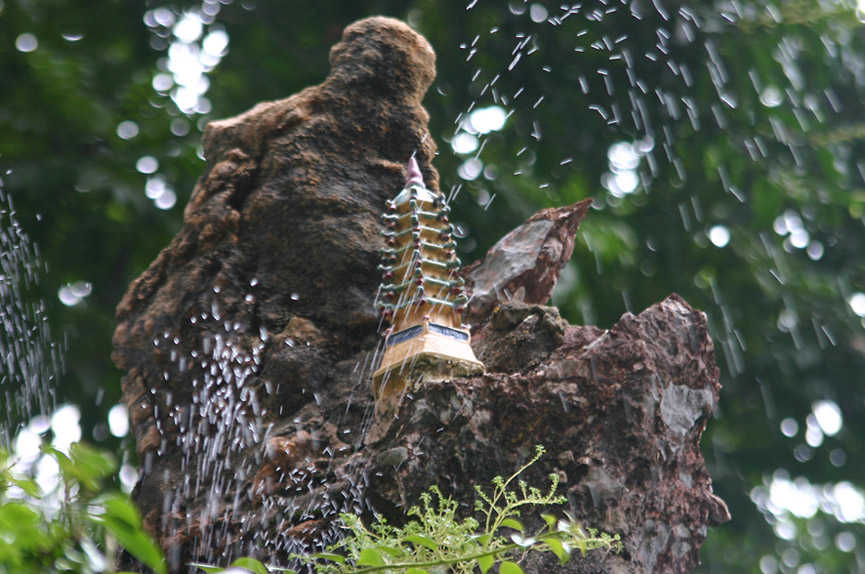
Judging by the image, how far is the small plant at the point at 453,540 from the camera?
4.18 ft

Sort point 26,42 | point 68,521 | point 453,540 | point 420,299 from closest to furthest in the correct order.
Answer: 1. point 68,521
2. point 453,540
3. point 420,299
4. point 26,42

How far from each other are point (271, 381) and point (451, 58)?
10.1 feet

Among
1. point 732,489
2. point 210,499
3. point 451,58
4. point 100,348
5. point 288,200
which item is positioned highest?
point 288,200

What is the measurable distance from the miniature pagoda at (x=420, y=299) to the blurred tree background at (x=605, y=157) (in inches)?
85.1

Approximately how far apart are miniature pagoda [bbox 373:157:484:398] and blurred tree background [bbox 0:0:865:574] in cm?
216

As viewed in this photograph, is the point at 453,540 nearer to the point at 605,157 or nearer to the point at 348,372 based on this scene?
the point at 348,372

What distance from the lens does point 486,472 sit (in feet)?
6.35

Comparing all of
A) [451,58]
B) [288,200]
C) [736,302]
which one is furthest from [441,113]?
[288,200]

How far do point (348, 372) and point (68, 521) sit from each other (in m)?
1.64

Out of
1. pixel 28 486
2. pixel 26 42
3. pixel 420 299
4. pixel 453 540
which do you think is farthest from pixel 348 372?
pixel 26 42

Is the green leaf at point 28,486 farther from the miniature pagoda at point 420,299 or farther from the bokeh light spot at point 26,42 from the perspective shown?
the bokeh light spot at point 26,42

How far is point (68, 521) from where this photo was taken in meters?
0.85

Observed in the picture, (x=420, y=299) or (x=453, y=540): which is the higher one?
(x=453, y=540)

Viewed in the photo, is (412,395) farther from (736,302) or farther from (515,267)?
(736,302)
